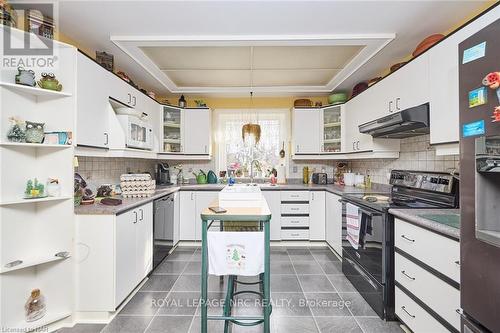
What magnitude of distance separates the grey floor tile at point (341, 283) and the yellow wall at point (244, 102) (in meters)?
2.88

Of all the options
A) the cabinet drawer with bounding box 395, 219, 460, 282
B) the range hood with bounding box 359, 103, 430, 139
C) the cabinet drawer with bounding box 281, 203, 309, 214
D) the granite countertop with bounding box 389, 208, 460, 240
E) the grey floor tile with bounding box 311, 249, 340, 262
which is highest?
the range hood with bounding box 359, 103, 430, 139

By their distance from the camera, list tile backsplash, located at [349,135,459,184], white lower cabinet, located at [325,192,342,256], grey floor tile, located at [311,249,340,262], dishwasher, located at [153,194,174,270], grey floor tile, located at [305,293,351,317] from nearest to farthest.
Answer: grey floor tile, located at [305,293,351,317] → tile backsplash, located at [349,135,459,184] → dishwasher, located at [153,194,174,270] → white lower cabinet, located at [325,192,342,256] → grey floor tile, located at [311,249,340,262]

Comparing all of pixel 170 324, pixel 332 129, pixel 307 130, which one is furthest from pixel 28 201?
pixel 332 129

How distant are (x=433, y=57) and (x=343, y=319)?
2.23 meters

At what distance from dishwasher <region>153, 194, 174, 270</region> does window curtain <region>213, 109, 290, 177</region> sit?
1.37m

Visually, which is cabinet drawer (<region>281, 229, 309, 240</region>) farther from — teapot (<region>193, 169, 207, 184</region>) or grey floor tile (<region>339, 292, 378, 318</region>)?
teapot (<region>193, 169, 207, 184</region>)

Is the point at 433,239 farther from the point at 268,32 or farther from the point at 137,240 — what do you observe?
the point at 137,240

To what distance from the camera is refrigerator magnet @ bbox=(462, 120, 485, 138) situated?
946 mm

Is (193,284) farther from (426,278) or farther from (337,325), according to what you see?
(426,278)

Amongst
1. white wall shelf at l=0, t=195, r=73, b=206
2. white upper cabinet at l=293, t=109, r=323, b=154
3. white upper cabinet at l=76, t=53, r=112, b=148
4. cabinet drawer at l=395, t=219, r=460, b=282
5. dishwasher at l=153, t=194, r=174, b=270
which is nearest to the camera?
cabinet drawer at l=395, t=219, r=460, b=282

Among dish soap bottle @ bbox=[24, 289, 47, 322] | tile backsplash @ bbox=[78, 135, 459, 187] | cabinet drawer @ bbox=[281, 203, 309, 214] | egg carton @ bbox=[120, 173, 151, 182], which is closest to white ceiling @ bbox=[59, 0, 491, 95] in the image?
tile backsplash @ bbox=[78, 135, 459, 187]

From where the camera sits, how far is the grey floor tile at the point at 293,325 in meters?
1.76

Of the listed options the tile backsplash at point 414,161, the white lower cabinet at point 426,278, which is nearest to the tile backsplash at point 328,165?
the tile backsplash at point 414,161

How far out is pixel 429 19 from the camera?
204 centimetres
